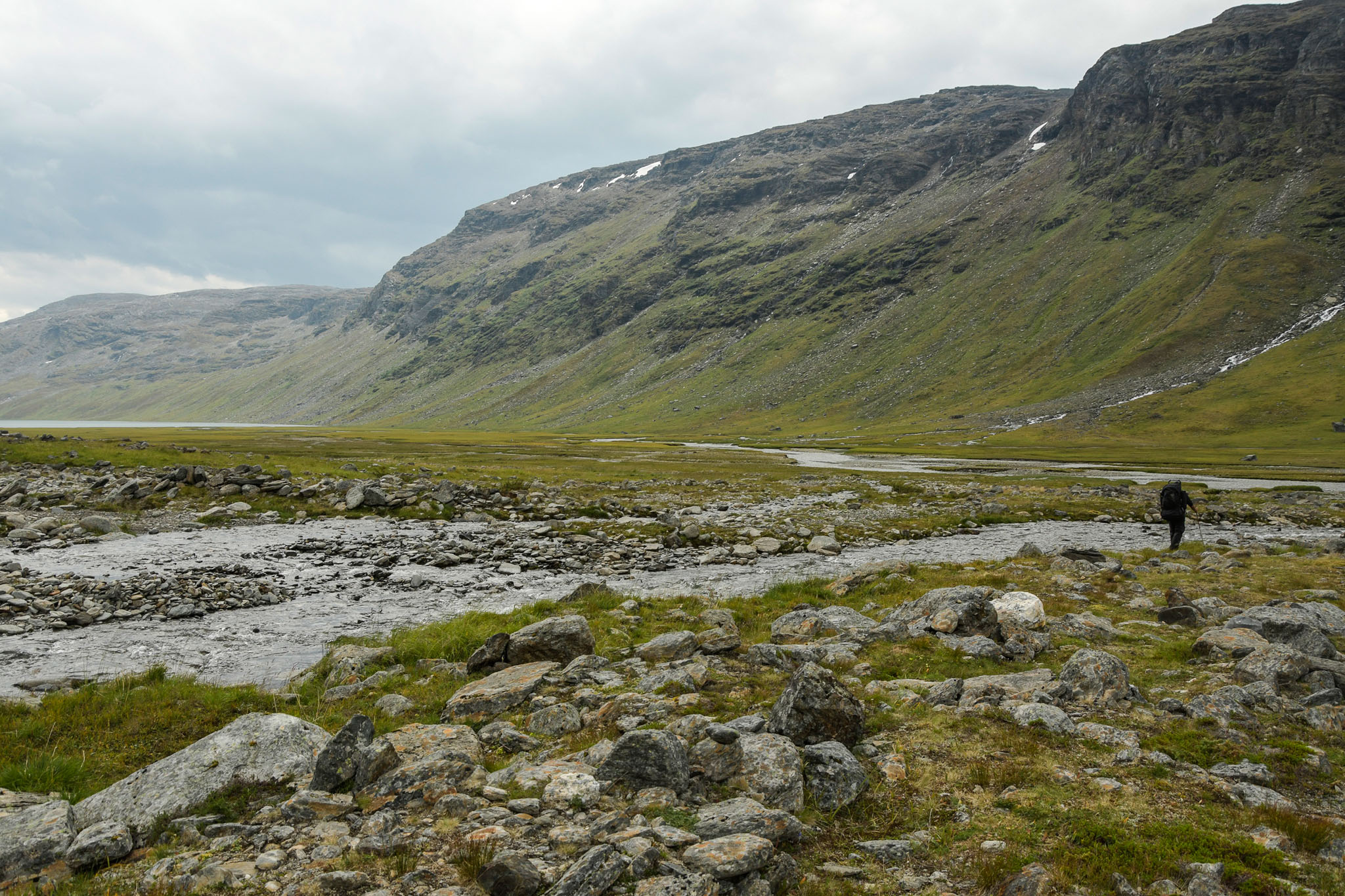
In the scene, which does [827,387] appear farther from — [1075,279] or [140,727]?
[140,727]

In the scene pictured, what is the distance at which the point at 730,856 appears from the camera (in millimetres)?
5922

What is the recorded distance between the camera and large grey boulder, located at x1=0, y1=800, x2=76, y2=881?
6391 millimetres

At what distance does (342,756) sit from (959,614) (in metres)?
12.6

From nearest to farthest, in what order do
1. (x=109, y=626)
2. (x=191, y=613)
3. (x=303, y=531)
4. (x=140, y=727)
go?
(x=140, y=727) < (x=109, y=626) < (x=191, y=613) < (x=303, y=531)

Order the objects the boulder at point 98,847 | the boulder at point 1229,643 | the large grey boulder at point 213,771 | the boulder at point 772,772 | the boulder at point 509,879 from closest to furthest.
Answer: the boulder at point 509,879 < the boulder at point 98,847 < the boulder at point 772,772 < the large grey boulder at point 213,771 < the boulder at point 1229,643

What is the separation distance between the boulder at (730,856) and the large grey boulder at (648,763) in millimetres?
1406

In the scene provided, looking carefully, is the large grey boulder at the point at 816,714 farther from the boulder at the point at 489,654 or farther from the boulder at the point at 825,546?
the boulder at the point at 825,546

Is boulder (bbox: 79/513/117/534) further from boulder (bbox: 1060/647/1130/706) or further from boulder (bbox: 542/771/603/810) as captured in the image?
boulder (bbox: 1060/647/1130/706)

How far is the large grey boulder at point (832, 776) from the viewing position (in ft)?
24.5

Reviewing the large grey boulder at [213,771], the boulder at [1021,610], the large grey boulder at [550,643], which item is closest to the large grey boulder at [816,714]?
the large grey boulder at [550,643]

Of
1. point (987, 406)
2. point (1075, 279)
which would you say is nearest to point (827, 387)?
point (987, 406)

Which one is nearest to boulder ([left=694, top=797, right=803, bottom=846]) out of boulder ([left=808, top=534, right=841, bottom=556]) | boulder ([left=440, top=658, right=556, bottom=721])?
boulder ([left=440, top=658, right=556, bottom=721])

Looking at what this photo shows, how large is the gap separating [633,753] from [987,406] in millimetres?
167218

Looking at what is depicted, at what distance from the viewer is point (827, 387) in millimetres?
196250
